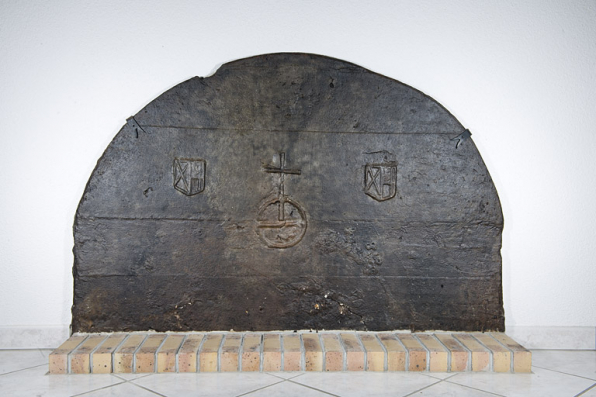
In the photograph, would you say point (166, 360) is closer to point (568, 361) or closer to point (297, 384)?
point (297, 384)

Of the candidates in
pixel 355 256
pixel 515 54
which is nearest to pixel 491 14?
pixel 515 54

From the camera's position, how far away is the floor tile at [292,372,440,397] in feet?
6.61

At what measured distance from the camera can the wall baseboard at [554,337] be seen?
8.71 feet

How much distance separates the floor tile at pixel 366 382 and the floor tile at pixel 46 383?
0.87m

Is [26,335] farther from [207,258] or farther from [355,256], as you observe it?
[355,256]

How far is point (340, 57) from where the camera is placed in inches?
105

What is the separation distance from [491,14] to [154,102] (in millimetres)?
1942

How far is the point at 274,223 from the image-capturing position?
2.59 metres

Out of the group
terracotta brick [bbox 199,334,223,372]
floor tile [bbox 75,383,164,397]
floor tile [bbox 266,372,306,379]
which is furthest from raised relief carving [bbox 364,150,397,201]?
floor tile [bbox 75,383,164,397]

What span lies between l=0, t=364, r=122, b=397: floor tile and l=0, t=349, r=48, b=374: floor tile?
0.08 metres

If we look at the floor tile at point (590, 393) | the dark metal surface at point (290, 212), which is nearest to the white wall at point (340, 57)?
the dark metal surface at point (290, 212)

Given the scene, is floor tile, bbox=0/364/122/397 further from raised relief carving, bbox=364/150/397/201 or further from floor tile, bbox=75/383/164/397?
raised relief carving, bbox=364/150/397/201

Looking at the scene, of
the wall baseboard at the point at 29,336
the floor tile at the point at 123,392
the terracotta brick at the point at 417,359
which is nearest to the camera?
the floor tile at the point at 123,392

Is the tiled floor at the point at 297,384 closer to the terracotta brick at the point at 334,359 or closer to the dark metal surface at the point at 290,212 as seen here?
the terracotta brick at the point at 334,359
